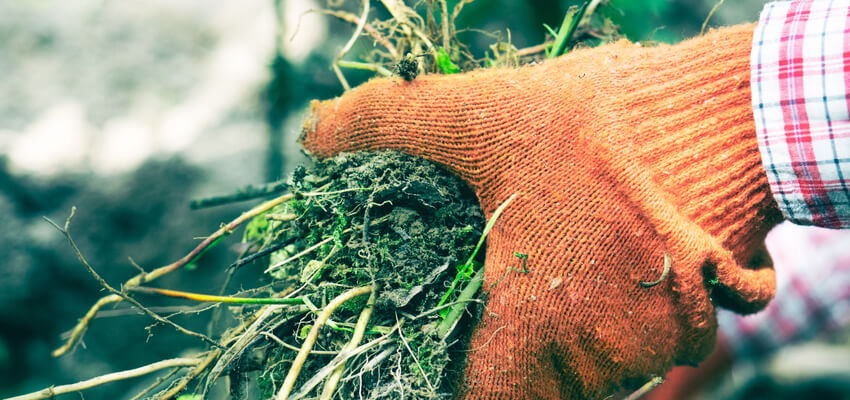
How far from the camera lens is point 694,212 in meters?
0.71

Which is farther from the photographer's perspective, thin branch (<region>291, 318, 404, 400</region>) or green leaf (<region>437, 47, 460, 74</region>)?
green leaf (<region>437, 47, 460, 74</region>)

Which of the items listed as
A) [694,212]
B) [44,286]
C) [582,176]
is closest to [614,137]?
[582,176]

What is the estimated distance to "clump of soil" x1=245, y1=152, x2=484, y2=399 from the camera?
0.65 meters

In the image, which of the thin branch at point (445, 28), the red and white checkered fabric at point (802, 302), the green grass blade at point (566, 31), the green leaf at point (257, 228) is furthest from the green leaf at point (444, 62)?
the red and white checkered fabric at point (802, 302)

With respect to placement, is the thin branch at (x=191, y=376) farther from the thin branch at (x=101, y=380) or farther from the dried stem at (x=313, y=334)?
the dried stem at (x=313, y=334)

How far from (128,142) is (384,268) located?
1136mm

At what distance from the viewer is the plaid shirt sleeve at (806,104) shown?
60 cm

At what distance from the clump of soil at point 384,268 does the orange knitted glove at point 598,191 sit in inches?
2.0

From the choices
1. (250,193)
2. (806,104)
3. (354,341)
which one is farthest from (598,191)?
(250,193)

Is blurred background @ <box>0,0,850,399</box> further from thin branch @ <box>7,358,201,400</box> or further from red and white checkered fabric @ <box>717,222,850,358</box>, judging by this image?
thin branch @ <box>7,358,201,400</box>

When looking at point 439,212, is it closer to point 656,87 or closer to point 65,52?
point 656,87

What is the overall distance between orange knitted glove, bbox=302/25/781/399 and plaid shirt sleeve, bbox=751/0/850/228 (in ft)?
0.11

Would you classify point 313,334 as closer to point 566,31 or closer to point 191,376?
point 191,376

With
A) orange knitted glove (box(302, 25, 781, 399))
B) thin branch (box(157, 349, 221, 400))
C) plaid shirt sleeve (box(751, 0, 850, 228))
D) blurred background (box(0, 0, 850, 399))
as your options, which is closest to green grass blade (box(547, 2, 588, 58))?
orange knitted glove (box(302, 25, 781, 399))
